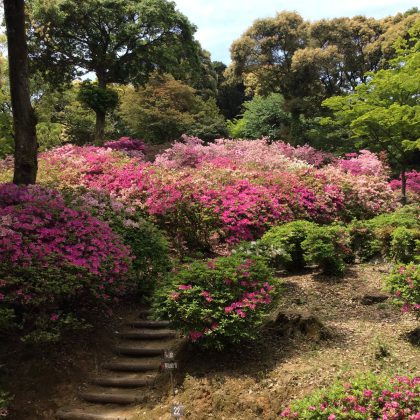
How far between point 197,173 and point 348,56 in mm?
18181

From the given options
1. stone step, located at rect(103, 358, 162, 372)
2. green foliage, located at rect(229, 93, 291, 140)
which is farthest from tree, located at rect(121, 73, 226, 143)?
stone step, located at rect(103, 358, 162, 372)

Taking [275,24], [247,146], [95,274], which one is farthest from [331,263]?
[275,24]

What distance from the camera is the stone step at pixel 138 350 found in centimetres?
545

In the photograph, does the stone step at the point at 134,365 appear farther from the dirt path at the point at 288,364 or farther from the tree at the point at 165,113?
the tree at the point at 165,113

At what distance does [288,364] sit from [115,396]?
1.83 meters

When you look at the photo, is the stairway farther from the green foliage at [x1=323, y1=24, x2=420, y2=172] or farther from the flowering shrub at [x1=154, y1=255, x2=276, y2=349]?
the green foliage at [x1=323, y1=24, x2=420, y2=172]

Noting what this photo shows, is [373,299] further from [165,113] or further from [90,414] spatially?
[165,113]

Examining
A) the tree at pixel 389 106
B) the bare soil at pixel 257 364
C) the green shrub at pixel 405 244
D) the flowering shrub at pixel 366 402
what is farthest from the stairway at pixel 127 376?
the tree at pixel 389 106

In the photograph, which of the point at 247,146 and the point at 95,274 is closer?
the point at 95,274

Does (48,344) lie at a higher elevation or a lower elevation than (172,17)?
lower

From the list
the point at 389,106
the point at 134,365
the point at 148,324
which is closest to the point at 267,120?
the point at 389,106

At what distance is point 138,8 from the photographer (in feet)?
62.1

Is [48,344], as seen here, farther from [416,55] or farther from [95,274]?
[416,55]

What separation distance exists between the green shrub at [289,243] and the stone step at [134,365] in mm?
2554
